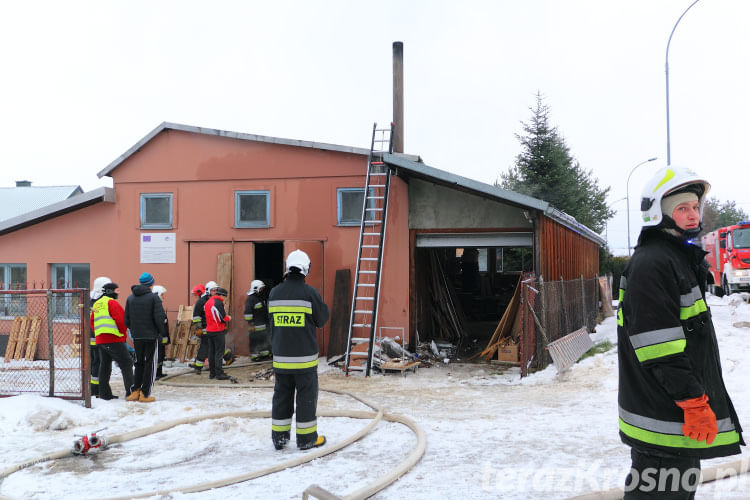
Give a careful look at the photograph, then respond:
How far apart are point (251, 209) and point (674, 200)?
10690 mm

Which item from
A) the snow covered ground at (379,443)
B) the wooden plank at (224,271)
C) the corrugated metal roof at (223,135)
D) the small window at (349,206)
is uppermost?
the corrugated metal roof at (223,135)

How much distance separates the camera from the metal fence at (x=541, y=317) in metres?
9.70

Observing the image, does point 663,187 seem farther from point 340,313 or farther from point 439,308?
point 439,308

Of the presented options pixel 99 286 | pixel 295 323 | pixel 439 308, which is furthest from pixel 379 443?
pixel 439 308

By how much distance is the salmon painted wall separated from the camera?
39.9 feet

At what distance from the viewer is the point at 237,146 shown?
12719 millimetres

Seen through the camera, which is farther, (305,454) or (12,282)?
(12,282)

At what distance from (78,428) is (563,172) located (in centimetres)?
2653

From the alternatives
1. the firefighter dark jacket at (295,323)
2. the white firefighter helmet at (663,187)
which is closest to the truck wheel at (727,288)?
the firefighter dark jacket at (295,323)

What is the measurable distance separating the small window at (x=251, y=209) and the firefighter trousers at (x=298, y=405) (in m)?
7.26

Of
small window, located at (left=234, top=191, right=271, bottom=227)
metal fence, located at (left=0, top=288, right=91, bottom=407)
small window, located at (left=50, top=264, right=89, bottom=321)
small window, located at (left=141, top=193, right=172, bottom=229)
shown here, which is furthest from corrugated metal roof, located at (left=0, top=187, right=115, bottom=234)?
small window, located at (left=234, top=191, right=271, bottom=227)

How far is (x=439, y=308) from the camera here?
589 inches

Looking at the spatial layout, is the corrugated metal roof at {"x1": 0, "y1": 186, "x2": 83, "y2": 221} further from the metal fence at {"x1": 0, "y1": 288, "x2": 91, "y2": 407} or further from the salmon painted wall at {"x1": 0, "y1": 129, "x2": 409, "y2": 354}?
the salmon painted wall at {"x1": 0, "y1": 129, "x2": 409, "y2": 354}

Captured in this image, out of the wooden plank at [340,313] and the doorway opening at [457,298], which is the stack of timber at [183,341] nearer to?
the wooden plank at [340,313]
